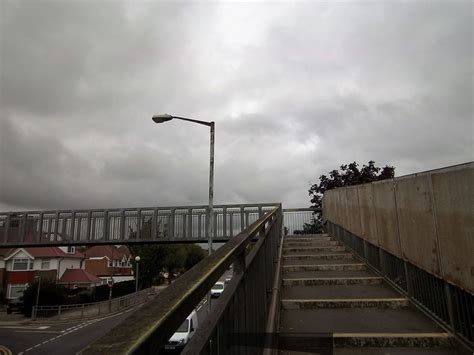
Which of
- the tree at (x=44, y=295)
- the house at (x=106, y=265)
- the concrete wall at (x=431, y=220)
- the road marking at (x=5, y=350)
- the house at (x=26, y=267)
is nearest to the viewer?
the concrete wall at (x=431, y=220)

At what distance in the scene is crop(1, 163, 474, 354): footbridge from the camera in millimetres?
1531

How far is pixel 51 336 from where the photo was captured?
2894cm

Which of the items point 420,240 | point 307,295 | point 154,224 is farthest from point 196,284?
point 154,224

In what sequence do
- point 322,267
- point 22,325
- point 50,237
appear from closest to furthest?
point 322,267, point 50,237, point 22,325

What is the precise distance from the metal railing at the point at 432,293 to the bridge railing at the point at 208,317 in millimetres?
2434

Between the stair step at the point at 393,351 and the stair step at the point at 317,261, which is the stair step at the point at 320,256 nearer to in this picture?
the stair step at the point at 317,261

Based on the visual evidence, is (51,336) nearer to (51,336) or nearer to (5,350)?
(51,336)

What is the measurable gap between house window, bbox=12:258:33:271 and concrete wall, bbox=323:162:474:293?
61366mm

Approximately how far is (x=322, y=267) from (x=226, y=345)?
6454mm

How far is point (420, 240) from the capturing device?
4961mm

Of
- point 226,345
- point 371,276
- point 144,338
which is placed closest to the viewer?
point 144,338

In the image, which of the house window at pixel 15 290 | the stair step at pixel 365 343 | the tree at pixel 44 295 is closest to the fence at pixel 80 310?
the tree at pixel 44 295

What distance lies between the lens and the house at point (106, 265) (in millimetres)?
77188

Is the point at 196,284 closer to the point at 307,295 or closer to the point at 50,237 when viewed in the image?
the point at 307,295
